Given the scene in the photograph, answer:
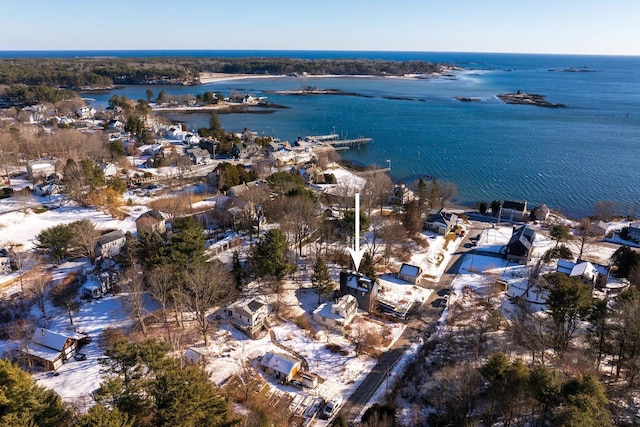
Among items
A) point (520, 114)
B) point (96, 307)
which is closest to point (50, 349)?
point (96, 307)

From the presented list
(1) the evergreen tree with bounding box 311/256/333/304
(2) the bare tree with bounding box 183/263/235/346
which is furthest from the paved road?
(2) the bare tree with bounding box 183/263/235/346

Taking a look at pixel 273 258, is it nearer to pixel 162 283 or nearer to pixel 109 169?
pixel 162 283

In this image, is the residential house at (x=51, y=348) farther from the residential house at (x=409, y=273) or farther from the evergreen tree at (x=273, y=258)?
the residential house at (x=409, y=273)

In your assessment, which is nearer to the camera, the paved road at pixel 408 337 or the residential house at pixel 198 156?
the paved road at pixel 408 337

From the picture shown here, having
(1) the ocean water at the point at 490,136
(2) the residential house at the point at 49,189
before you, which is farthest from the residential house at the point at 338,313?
(2) the residential house at the point at 49,189

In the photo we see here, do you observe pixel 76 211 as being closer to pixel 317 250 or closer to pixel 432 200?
pixel 317 250

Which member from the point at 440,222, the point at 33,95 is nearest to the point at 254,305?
the point at 440,222

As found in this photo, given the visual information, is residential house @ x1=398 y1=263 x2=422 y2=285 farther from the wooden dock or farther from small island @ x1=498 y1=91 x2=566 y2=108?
small island @ x1=498 y1=91 x2=566 y2=108
